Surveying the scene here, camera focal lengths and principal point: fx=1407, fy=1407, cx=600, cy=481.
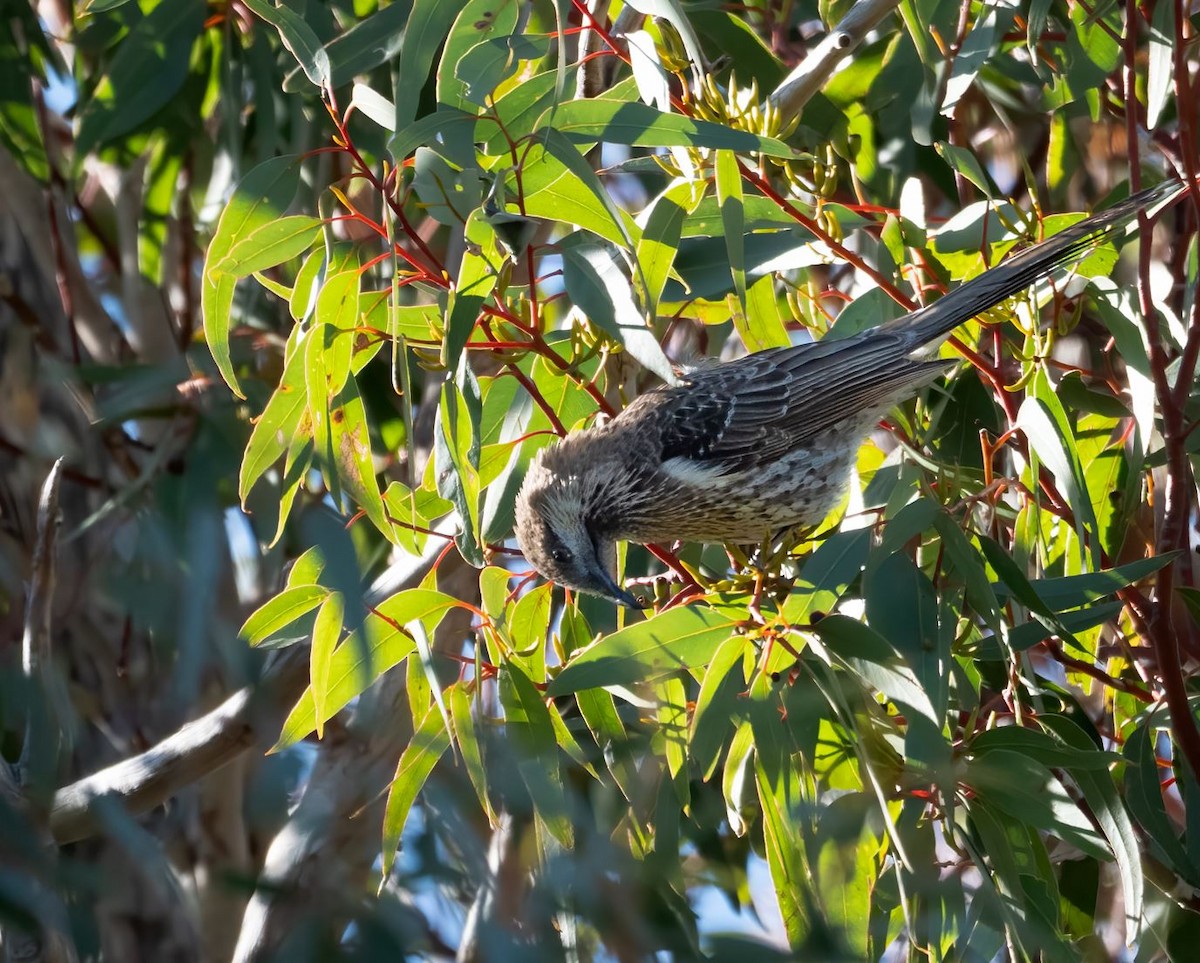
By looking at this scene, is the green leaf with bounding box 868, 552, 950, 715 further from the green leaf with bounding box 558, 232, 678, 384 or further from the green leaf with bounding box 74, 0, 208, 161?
the green leaf with bounding box 74, 0, 208, 161

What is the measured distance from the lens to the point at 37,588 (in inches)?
88.1

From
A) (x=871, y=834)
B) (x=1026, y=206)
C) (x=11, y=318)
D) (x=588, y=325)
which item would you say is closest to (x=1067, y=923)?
(x=871, y=834)

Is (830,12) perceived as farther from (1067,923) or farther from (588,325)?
(1067,923)

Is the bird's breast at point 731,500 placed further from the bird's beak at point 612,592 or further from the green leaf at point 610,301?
the green leaf at point 610,301

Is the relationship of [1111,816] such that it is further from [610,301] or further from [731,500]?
[610,301]

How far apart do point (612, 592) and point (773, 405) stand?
582 mm

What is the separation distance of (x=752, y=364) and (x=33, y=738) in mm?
1607

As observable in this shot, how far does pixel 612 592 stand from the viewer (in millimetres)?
2369

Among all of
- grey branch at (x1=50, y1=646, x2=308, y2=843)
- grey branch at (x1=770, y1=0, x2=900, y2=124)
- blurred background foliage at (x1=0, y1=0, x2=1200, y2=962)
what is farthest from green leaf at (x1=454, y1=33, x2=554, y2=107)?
grey branch at (x1=50, y1=646, x2=308, y2=843)

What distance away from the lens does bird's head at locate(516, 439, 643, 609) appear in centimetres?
237

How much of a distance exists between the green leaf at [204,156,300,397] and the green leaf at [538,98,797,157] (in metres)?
0.41

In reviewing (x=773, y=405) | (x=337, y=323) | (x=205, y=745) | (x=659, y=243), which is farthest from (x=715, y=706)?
(x=205, y=745)

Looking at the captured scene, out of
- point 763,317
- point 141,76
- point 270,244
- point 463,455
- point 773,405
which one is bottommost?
point 773,405

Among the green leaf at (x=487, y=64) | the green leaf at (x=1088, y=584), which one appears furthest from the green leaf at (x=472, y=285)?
the green leaf at (x=1088, y=584)
